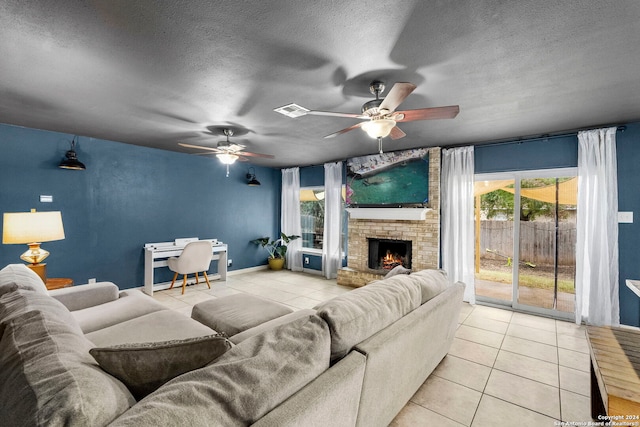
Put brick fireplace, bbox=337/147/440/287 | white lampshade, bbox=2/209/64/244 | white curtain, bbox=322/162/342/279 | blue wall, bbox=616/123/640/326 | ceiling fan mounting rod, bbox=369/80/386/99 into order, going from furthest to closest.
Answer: white curtain, bbox=322/162/342/279 → brick fireplace, bbox=337/147/440/287 → blue wall, bbox=616/123/640/326 → white lampshade, bbox=2/209/64/244 → ceiling fan mounting rod, bbox=369/80/386/99

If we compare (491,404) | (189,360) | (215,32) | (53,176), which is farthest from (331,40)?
(53,176)

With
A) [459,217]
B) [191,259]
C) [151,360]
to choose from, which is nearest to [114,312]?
[151,360]

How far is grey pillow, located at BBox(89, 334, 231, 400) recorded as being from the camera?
1011mm

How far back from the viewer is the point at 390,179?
4953 millimetres

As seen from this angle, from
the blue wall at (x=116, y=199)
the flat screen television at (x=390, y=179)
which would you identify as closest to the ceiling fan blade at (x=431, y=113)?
the flat screen television at (x=390, y=179)

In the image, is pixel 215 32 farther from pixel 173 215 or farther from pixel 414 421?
pixel 173 215

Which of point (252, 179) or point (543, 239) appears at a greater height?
point (252, 179)

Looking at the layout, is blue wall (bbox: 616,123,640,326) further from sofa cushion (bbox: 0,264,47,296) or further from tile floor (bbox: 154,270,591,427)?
sofa cushion (bbox: 0,264,47,296)

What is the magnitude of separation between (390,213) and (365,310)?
3.58m

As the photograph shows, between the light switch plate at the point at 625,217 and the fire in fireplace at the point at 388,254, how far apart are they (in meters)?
2.57

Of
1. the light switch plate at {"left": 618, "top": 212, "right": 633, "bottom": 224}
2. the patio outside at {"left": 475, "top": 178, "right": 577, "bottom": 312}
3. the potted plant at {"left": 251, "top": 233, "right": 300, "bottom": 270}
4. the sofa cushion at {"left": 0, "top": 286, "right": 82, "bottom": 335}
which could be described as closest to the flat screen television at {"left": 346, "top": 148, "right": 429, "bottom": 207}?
the patio outside at {"left": 475, "top": 178, "right": 577, "bottom": 312}

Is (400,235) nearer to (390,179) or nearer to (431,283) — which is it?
(390,179)

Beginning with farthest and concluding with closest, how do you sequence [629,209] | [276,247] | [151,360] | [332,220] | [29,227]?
[276,247]
[332,220]
[629,209]
[29,227]
[151,360]

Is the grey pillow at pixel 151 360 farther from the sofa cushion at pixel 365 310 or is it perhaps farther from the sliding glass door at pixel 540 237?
the sliding glass door at pixel 540 237
